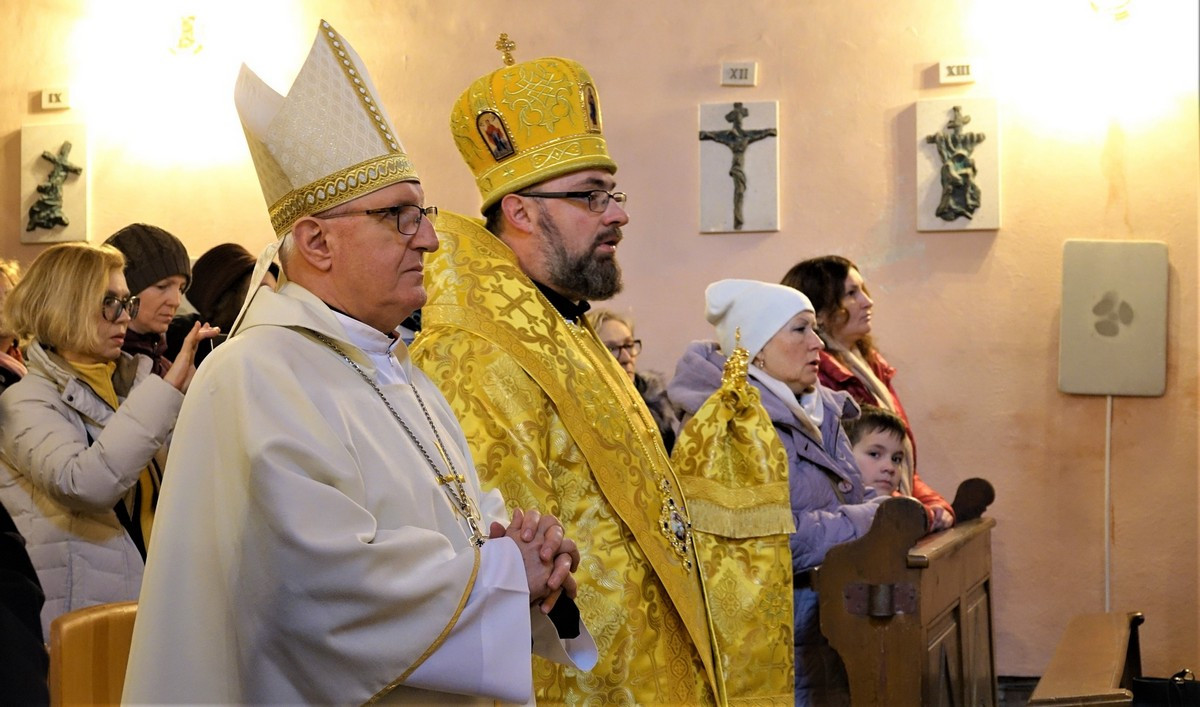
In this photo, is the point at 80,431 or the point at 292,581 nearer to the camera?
the point at 292,581

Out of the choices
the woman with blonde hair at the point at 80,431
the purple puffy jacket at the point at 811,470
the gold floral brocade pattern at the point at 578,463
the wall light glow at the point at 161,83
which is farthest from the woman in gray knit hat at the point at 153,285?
the wall light glow at the point at 161,83

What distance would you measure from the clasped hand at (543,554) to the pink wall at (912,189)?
4.75m

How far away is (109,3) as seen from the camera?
24.3ft

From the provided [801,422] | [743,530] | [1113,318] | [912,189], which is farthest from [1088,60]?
[743,530]

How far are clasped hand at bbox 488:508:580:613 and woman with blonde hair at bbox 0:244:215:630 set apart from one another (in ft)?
5.90

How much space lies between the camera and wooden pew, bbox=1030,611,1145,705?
3.20 metres

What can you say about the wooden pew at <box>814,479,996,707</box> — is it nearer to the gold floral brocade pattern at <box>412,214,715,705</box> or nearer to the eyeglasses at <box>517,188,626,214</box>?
the gold floral brocade pattern at <box>412,214,715,705</box>

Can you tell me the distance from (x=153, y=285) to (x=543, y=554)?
8.32 ft

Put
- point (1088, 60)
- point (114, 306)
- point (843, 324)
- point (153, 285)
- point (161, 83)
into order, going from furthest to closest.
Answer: point (161, 83), point (1088, 60), point (843, 324), point (153, 285), point (114, 306)

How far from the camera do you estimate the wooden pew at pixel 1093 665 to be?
3.20 metres

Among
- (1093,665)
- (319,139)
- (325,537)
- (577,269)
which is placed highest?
(319,139)

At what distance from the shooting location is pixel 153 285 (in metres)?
4.31

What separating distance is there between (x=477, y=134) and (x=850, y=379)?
8.06 feet

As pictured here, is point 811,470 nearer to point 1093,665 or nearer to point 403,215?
point 1093,665
